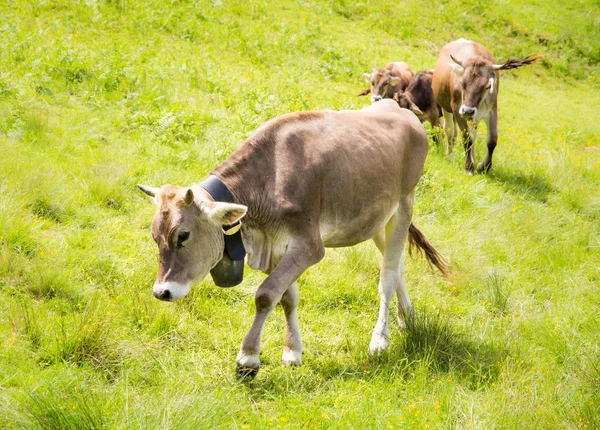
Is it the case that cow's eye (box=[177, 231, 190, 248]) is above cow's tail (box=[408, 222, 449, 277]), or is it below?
above

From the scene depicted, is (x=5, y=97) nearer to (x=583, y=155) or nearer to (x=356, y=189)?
(x=356, y=189)

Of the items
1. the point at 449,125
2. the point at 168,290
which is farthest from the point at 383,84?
the point at 168,290

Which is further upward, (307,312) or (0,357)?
(0,357)

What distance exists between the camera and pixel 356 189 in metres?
5.90

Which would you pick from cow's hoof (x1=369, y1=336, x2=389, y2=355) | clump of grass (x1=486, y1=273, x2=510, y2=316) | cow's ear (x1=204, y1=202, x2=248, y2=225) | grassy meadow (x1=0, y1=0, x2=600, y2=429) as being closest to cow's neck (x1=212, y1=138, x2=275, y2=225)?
cow's ear (x1=204, y1=202, x2=248, y2=225)

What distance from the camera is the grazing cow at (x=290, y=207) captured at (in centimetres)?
503

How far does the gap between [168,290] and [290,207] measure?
45.2 inches

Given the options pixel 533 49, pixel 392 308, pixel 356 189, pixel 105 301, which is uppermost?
pixel 356 189

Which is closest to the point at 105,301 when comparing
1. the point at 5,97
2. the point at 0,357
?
the point at 0,357

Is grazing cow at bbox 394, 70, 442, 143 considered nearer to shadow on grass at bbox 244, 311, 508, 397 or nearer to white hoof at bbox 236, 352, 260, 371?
shadow on grass at bbox 244, 311, 508, 397

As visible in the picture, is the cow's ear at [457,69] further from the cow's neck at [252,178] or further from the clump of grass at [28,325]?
the clump of grass at [28,325]

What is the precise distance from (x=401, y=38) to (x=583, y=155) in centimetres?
913

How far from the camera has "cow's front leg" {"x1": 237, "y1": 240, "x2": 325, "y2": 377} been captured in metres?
5.17

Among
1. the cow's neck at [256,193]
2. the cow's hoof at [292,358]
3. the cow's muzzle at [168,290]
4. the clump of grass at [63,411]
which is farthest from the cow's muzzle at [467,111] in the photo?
the clump of grass at [63,411]
